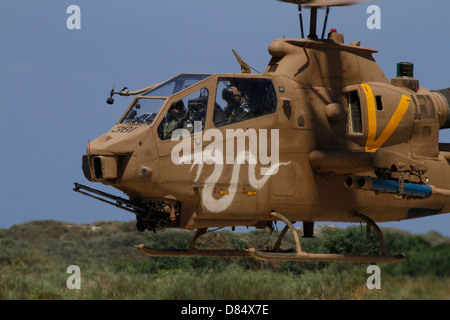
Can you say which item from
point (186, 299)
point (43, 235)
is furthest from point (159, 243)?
point (186, 299)

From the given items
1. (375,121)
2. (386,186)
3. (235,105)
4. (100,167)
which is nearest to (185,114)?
(235,105)

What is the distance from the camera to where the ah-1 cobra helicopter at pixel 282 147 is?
12023mm

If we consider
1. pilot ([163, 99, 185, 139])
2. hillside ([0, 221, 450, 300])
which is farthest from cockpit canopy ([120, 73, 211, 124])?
hillside ([0, 221, 450, 300])

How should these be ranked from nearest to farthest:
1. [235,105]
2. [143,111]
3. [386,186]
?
[143,111] → [235,105] → [386,186]

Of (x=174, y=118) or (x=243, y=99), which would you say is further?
(x=243, y=99)

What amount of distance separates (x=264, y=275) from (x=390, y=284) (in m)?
5.12

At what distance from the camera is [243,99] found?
12547 millimetres

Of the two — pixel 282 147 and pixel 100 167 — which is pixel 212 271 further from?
pixel 100 167

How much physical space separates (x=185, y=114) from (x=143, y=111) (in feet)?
2.04

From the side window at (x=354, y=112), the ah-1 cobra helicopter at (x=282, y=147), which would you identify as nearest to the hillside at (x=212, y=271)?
the ah-1 cobra helicopter at (x=282, y=147)

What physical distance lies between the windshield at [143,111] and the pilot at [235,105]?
3.07 feet

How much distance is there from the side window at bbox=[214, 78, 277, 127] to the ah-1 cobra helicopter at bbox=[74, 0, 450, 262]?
0.02m
